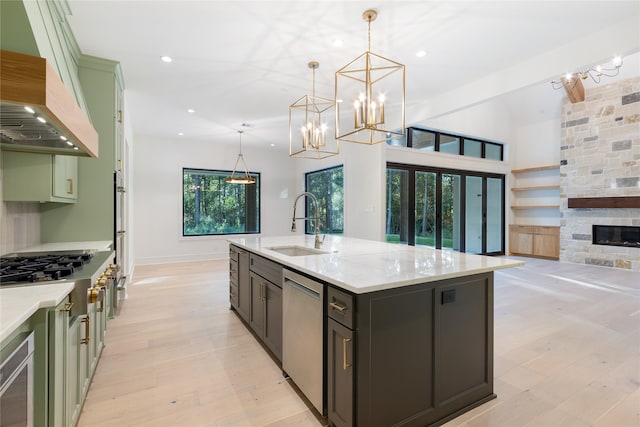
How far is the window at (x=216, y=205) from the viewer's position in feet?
23.9

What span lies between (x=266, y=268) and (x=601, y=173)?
7.56 meters

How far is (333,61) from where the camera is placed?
11.5 feet

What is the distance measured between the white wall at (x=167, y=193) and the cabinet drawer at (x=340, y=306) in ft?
20.6

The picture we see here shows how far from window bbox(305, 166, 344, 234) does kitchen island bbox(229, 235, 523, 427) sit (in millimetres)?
4844

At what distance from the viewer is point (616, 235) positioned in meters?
6.27

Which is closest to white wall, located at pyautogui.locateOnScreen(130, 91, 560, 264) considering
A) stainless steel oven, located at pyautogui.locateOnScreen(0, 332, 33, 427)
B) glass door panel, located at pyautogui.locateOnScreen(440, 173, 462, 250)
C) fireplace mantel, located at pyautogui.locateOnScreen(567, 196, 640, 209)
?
glass door panel, located at pyautogui.locateOnScreen(440, 173, 462, 250)

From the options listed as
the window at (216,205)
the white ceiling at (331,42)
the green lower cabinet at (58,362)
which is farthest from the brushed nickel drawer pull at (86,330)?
the window at (216,205)

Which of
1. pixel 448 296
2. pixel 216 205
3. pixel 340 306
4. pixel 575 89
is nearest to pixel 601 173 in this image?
pixel 575 89

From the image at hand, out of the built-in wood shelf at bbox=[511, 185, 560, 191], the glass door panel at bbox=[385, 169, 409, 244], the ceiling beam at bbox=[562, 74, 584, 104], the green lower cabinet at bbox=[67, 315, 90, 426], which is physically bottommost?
the green lower cabinet at bbox=[67, 315, 90, 426]

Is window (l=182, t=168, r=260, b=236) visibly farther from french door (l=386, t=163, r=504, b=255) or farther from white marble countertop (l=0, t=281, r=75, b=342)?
white marble countertop (l=0, t=281, r=75, b=342)

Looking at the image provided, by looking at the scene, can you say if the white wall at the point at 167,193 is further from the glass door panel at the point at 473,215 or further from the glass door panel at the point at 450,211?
the glass door panel at the point at 473,215

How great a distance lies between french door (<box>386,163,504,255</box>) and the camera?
629 cm

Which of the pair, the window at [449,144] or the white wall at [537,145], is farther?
the white wall at [537,145]

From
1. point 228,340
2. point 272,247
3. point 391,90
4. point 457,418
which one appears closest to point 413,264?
point 457,418
